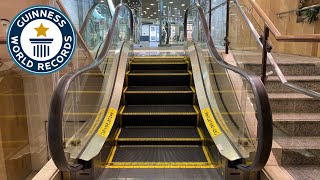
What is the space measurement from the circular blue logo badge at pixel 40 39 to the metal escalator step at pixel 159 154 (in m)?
1.28

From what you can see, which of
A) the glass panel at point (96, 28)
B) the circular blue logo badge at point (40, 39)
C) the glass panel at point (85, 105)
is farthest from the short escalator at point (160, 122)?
the circular blue logo badge at point (40, 39)

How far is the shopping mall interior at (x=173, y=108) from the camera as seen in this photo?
2395 mm

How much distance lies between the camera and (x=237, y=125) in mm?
2695

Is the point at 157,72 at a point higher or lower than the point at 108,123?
higher

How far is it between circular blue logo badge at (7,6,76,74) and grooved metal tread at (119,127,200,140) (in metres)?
1.30

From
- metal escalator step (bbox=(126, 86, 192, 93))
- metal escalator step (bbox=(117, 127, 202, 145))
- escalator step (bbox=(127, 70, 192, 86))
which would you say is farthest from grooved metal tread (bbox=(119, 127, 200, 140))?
escalator step (bbox=(127, 70, 192, 86))

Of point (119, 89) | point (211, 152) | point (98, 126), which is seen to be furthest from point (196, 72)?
point (98, 126)

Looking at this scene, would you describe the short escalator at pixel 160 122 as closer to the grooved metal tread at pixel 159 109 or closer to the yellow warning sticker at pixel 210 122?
the grooved metal tread at pixel 159 109

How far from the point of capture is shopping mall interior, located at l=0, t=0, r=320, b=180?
239cm

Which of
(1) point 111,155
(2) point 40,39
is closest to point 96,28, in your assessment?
(2) point 40,39

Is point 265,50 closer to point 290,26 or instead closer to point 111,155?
point 111,155

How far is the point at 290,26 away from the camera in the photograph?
6.83 m

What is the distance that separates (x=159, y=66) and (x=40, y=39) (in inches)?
104

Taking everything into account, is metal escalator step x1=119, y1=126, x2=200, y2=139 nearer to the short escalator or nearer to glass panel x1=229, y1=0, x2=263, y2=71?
the short escalator
